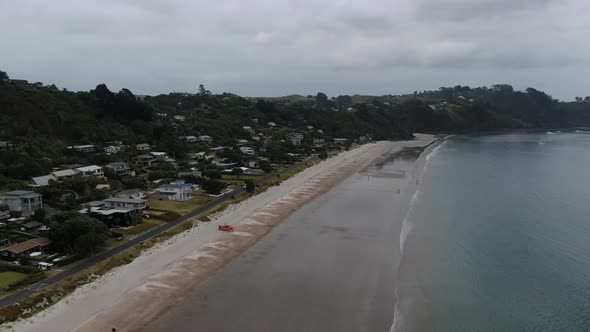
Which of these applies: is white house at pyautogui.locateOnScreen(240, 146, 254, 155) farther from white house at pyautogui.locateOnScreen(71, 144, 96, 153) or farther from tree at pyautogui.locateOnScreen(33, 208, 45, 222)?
tree at pyautogui.locateOnScreen(33, 208, 45, 222)

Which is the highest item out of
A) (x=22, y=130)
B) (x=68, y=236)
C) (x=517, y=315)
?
(x=22, y=130)

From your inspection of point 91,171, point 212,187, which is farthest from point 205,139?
point 212,187

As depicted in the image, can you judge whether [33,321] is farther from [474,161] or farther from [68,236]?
[474,161]

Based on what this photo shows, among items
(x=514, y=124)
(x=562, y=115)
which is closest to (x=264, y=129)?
(x=514, y=124)

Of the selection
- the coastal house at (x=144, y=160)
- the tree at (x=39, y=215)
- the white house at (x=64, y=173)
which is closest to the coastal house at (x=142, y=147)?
the coastal house at (x=144, y=160)

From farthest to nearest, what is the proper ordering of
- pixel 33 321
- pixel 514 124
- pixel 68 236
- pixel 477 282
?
pixel 514 124
pixel 68 236
pixel 477 282
pixel 33 321

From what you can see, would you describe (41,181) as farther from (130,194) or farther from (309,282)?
(309,282)
